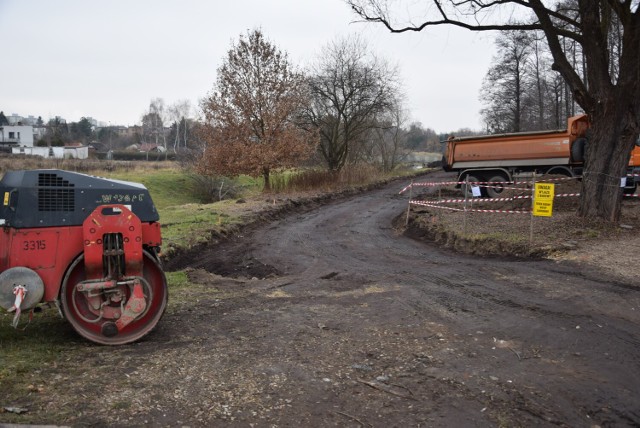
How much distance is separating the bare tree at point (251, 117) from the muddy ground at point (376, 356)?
16.2 m

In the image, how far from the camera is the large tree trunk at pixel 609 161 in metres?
12.2

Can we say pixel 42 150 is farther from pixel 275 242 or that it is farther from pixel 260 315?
pixel 260 315

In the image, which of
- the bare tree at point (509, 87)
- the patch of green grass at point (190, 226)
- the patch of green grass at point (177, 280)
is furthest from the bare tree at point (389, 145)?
the patch of green grass at point (177, 280)

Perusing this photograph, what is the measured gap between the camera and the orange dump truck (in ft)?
65.4

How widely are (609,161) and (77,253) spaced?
11.8 m

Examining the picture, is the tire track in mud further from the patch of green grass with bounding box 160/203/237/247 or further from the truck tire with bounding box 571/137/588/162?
the truck tire with bounding box 571/137/588/162

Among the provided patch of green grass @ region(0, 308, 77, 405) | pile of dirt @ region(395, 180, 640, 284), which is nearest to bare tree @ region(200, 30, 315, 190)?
pile of dirt @ region(395, 180, 640, 284)

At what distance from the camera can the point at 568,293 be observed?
7.57 metres

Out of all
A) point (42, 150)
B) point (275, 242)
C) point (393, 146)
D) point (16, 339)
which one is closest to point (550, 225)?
point (275, 242)

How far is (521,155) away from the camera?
21.2m

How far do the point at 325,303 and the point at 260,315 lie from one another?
106cm

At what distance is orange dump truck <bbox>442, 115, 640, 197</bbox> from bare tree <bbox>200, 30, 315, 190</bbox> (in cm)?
776

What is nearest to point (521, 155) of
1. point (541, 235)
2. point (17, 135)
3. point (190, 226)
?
point (541, 235)

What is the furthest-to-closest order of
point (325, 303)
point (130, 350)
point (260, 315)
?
point (325, 303), point (260, 315), point (130, 350)
